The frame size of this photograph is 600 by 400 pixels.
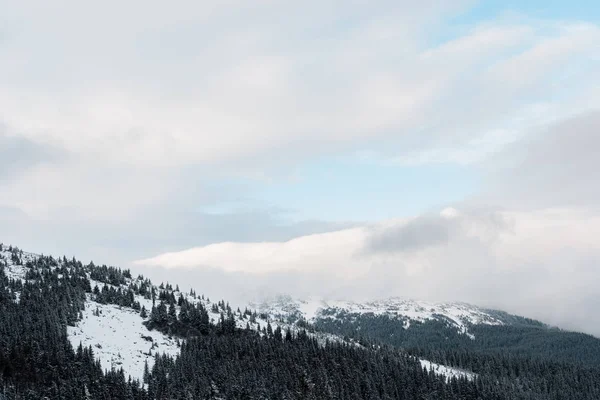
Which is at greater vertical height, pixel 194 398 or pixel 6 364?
pixel 6 364

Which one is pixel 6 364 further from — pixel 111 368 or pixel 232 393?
pixel 232 393

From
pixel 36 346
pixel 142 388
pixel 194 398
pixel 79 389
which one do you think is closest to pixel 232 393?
pixel 194 398

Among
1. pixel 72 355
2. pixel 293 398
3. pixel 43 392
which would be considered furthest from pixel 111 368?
pixel 293 398

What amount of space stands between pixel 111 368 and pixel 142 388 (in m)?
20.7

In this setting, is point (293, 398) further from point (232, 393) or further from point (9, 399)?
point (9, 399)

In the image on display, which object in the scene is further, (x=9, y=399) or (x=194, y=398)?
(x=194, y=398)

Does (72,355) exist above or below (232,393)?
above

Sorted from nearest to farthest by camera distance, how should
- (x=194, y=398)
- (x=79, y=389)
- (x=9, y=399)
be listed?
1. (x=9, y=399)
2. (x=79, y=389)
3. (x=194, y=398)

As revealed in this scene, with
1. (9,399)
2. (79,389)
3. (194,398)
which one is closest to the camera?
(9,399)

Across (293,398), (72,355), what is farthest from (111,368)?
(293,398)

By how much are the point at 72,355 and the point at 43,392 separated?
1099 inches

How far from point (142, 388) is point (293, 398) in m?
48.2

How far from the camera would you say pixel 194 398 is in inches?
7328

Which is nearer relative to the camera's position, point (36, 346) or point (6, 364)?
point (6, 364)
